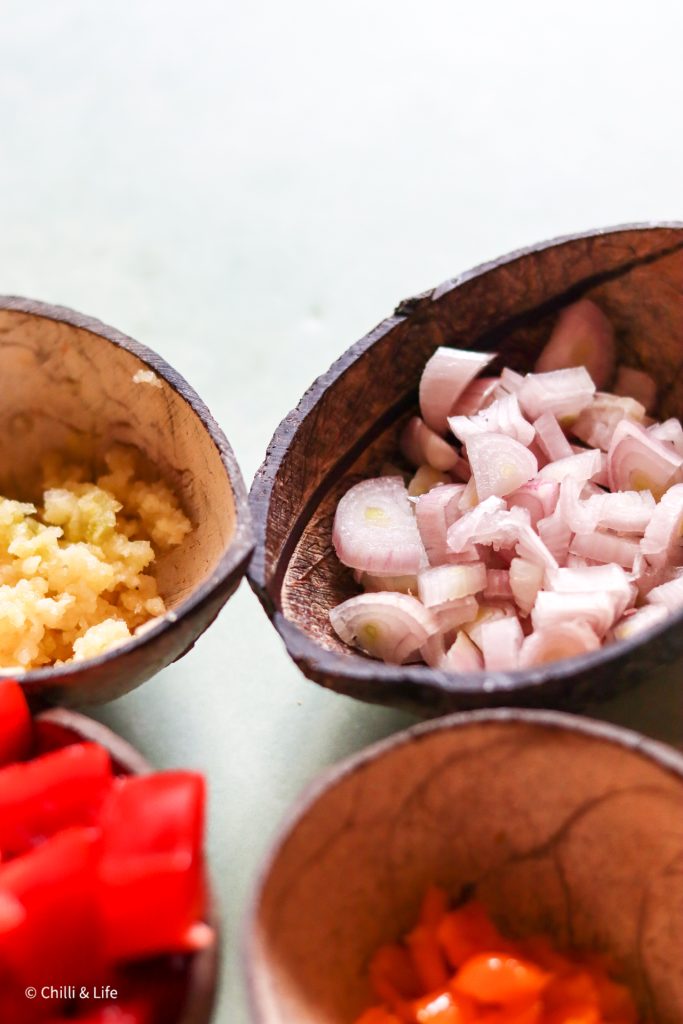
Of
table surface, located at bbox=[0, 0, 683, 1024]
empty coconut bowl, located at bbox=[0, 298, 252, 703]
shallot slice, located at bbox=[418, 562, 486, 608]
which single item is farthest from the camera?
table surface, located at bbox=[0, 0, 683, 1024]

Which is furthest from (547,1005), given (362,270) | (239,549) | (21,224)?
(21,224)

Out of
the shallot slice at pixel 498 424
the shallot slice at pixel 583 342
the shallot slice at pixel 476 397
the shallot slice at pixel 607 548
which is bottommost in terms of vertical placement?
the shallot slice at pixel 607 548

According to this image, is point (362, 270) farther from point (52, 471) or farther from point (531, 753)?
point (531, 753)

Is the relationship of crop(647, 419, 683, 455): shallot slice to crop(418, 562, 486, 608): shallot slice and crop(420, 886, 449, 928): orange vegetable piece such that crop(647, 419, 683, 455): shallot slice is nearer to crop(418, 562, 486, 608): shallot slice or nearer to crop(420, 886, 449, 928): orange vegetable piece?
crop(418, 562, 486, 608): shallot slice

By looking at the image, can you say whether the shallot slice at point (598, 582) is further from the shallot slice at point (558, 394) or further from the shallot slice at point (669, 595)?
the shallot slice at point (558, 394)

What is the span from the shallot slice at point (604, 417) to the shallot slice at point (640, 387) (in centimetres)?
3

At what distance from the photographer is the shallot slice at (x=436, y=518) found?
4.01ft

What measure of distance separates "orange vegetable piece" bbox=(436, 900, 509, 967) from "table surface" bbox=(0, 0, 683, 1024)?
16.5 inches

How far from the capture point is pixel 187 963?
0.87 m

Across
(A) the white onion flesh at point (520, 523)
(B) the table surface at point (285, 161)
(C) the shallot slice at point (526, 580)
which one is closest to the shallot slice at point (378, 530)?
(A) the white onion flesh at point (520, 523)

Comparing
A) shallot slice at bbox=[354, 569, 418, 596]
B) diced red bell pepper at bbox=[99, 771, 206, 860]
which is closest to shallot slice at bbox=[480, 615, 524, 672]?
shallot slice at bbox=[354, 569, 418, 596]

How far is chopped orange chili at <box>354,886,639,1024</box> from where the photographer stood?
2.98 feet

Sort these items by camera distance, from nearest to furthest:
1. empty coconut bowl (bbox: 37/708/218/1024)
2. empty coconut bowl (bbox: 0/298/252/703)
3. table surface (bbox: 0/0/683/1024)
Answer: empty coconut bowl (bbox: 37/708/218/1024), empty coconut bowl (bbox: 0/298/252/703), table surface (bbox: 0/0/683/1024)

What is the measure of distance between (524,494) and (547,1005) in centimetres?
50
